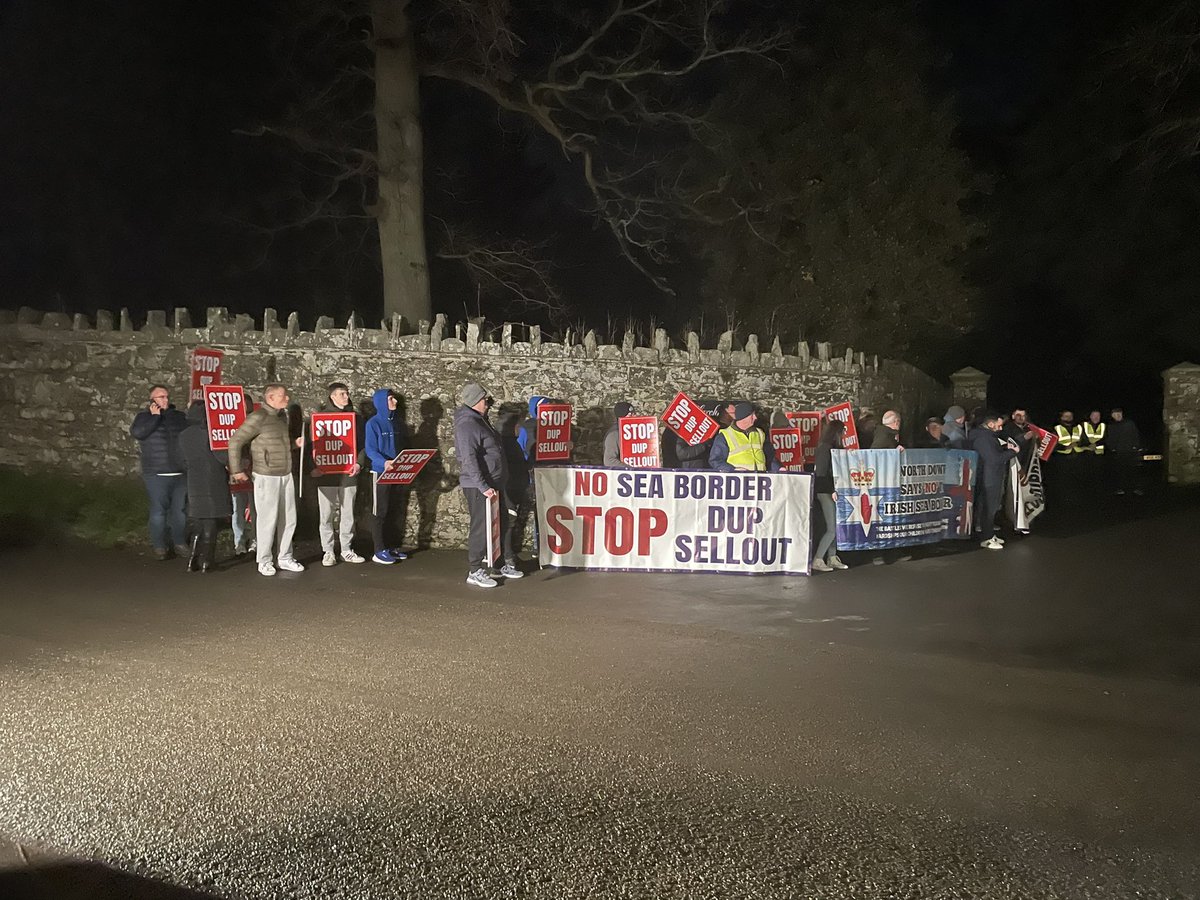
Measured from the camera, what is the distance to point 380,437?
35.7 feet

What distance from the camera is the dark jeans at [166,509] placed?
417 inches

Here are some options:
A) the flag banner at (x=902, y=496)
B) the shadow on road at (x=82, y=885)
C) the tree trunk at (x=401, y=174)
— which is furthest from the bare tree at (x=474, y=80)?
the shadow on road at (x=82, y=885)

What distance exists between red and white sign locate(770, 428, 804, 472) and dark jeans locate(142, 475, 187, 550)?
7194 mm

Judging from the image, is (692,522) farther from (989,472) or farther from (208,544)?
(208,544)

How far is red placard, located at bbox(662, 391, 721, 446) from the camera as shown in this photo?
11211 millimetres

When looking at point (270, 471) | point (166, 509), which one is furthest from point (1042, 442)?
point (166, 509)

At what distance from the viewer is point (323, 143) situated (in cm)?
1627

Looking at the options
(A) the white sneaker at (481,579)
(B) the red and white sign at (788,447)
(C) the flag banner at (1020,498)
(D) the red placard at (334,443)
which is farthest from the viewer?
(C) the flag banner at (1020,498)

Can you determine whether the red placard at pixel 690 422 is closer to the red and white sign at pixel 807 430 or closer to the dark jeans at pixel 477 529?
the red and white sign at pixel 807 430

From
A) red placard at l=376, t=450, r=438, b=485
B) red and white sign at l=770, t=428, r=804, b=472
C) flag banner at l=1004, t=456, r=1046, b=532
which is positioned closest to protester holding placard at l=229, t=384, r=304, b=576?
red placard at l=376, t=450, r=438, b=485

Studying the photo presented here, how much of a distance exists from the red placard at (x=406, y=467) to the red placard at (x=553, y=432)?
1301mm

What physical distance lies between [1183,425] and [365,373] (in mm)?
18193

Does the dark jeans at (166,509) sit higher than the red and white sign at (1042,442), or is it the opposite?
the red and white sign at (1042,442)

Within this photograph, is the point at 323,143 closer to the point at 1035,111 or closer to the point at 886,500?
the point at 886,500
